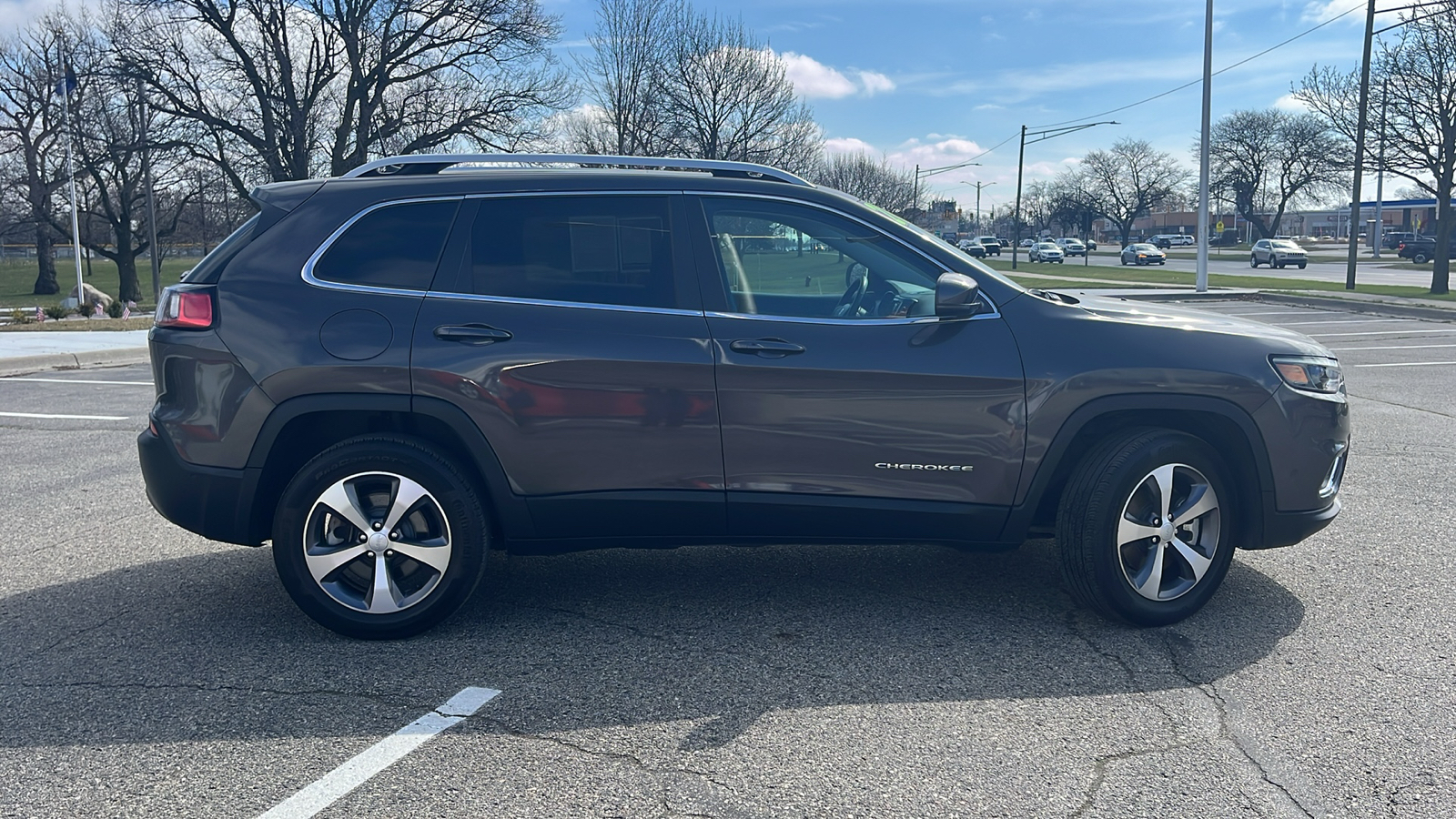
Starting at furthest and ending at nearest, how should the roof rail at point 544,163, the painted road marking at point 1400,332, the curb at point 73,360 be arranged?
1. the painted road marking at point 1400,332
2. the curb at point 73,360
3. the roof rail at point 544,163

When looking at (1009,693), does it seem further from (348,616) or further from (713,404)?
(348,616)

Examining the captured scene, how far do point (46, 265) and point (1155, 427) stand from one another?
Result: 196ft

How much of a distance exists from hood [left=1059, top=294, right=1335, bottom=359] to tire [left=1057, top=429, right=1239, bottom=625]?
1.42 ft

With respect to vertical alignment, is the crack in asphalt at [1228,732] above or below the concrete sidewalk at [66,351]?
below

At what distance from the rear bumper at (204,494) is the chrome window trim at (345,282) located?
2.45 ft

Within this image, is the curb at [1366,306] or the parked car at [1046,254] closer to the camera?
the curb at [1366,306]

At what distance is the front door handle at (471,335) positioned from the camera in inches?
158

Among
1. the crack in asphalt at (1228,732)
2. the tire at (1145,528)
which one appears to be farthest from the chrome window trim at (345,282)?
the crack in asphalt at (1228,732)

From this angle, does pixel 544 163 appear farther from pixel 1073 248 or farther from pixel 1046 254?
pixel 1073 248

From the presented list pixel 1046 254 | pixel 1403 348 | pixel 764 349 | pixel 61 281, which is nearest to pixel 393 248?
pixel 764 349

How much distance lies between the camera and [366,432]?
14.0ft

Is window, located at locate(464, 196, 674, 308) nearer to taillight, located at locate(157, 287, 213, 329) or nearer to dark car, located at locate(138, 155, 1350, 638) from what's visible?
dark car, located at locate(138, 155, 1350, 638)

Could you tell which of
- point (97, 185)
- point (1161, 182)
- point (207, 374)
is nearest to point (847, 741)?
point (207, 374)

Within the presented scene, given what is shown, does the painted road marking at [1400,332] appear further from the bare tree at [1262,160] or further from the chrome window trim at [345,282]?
the bare tree at [1262,160]
